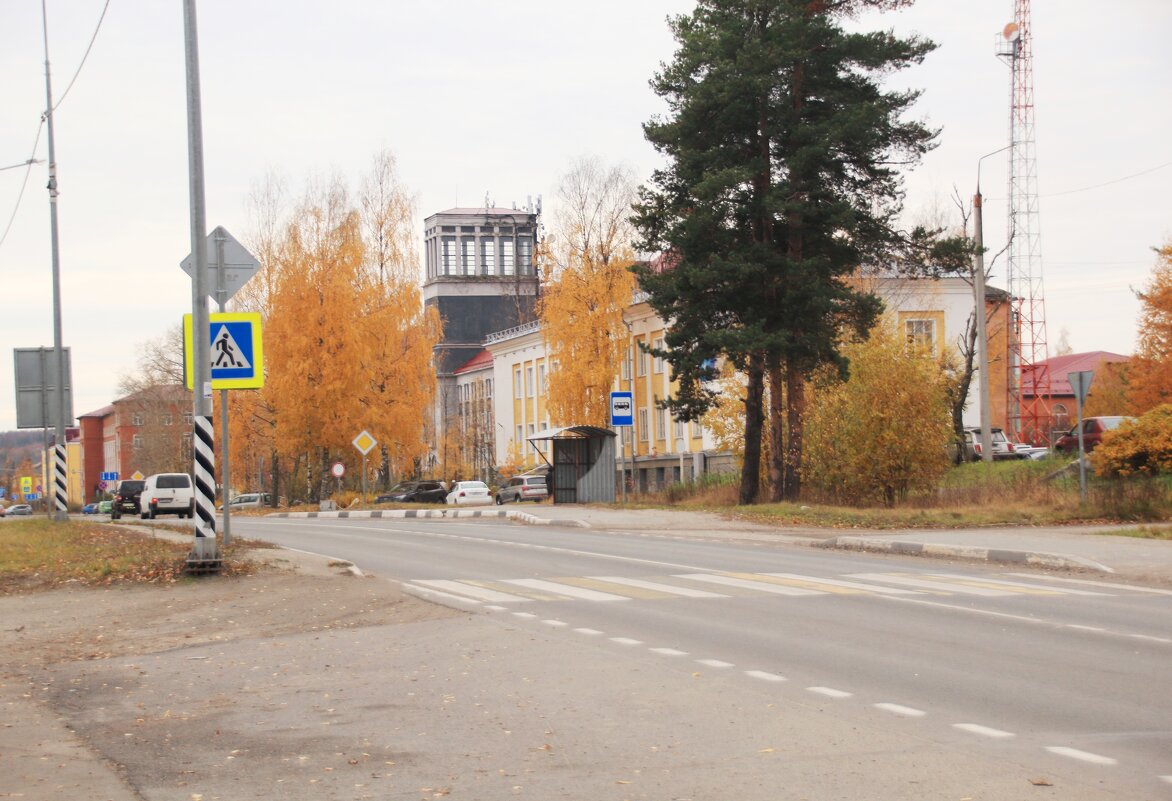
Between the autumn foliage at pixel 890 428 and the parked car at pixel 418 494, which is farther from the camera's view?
the parked car at pixel 418 494

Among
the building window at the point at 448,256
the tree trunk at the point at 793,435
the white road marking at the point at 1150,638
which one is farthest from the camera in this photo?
the building window at the point at 448,256

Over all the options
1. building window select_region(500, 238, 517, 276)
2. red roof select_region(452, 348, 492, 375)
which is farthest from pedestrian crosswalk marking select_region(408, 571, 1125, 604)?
building window select_region(500, 238, 517, 276)

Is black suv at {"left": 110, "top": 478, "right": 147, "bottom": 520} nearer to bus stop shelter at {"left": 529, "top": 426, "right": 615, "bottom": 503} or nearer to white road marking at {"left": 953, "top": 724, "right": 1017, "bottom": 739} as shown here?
bus stop shelter at {"left": 529, "top": 426, "right": 615, "bottom": 503}

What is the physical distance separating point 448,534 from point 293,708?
20.2 meters

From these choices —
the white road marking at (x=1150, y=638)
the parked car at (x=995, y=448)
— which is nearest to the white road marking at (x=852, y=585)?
the white road marking at (x=1150, y=638)

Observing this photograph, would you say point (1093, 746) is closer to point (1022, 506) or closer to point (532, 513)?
point (1022, 506)

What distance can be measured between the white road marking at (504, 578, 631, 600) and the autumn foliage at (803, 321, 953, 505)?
1858cm

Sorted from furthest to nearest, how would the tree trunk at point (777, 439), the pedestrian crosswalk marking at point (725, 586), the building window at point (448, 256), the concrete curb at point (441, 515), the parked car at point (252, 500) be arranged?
the building window at point (448, 256), the parked car at point (252, 500), the tree trunk at point (777, 439), the concrete curb at point (441, 515), the pedestrian crosswalk marking at point (725, 586)

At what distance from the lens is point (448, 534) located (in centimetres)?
2875

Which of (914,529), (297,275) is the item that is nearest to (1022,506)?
(914,529)

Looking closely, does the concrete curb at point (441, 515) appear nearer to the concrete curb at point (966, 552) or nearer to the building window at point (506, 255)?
the concrete curb at point (966, 552)

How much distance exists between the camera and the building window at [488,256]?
384ft

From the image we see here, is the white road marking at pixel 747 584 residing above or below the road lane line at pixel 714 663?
below

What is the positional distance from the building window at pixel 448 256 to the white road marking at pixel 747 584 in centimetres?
10153
